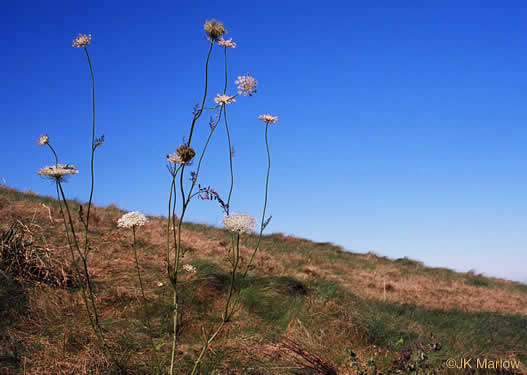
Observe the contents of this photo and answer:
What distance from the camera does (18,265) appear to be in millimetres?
4586

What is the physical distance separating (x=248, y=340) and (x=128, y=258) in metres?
3.03

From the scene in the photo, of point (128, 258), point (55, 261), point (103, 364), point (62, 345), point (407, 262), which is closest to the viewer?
point (103, 364)

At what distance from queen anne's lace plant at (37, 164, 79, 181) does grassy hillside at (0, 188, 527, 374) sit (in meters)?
1.13

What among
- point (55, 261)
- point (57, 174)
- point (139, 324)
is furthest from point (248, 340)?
point (55, 261)

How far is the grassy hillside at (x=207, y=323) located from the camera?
128 inches

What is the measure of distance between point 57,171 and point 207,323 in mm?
2744

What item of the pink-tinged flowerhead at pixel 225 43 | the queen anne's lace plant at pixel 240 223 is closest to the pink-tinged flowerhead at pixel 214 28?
the pink-tinged flowerhead at pixel 225 43

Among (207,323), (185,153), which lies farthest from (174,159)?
(207,323)

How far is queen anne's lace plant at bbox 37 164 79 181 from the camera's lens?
228 cm

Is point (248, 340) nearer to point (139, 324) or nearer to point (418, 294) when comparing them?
point (139, 324)

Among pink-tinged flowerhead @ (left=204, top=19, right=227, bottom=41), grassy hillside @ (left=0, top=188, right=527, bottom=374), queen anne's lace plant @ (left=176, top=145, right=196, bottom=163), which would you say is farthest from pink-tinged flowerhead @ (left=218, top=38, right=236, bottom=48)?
grassy hillside @ (left=0, top=188, right=527, bottom=374)

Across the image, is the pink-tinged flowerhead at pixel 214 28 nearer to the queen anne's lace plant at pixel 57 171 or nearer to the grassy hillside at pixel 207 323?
the queen anne's lace plant at pixel 57 171

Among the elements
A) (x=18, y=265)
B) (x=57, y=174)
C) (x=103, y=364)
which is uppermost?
(x=57, y=174)

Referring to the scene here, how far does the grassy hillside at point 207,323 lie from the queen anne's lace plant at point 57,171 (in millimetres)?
Result: 1127
